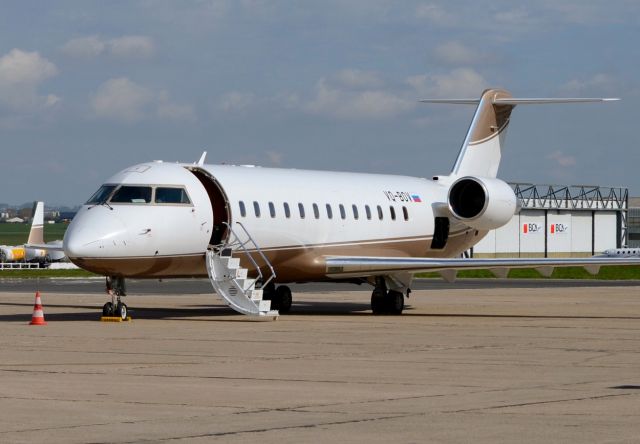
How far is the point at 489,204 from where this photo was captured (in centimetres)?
3203

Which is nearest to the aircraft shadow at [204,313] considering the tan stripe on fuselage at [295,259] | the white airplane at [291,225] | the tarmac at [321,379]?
the tarmac at [321,379]

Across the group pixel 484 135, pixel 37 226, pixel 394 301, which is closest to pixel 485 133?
pixel 484 135

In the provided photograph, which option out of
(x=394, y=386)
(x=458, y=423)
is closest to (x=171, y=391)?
(x=394, y=386)

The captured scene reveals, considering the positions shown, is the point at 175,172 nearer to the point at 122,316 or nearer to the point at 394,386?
the point at 122,316

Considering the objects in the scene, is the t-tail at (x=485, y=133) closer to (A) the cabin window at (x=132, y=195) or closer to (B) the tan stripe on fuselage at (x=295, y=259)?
(B) the tan stripe on fuselage at (x=295, y=259)

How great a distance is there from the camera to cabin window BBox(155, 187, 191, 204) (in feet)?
86.8

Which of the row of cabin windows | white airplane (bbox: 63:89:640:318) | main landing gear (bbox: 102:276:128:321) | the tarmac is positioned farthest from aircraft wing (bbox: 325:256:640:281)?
main landing gear (bbox: 102:276:128:321)

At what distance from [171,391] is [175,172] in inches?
544

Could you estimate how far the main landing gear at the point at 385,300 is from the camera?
A: 3046 centimetres

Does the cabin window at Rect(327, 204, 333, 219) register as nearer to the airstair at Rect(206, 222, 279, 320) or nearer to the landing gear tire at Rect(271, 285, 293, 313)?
the landing gear tire at Rect(271, 285, 293, 313)

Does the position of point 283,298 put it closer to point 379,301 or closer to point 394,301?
point 379,301

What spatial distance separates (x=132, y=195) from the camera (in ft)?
86.3

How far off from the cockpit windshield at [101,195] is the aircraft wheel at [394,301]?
25.0 feet

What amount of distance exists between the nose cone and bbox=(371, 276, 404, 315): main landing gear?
7550 millimetres
